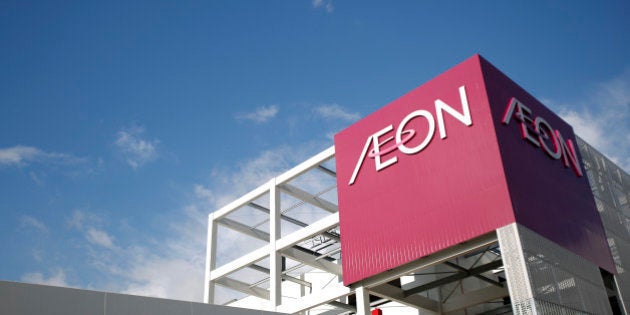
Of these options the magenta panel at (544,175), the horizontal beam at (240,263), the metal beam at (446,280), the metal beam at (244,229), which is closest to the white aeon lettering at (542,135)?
the magenta panel at (544,175)

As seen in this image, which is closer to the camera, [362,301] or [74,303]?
[74,303]

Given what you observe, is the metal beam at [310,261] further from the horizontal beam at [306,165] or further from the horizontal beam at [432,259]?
the horizontal beam at [432,259]

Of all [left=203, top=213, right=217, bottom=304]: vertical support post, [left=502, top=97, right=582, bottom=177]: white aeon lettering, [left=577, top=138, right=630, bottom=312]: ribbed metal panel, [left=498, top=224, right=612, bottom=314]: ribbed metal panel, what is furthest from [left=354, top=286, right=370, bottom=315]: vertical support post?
[left=203, top=213, right=217, bottom=304]: vertical support post

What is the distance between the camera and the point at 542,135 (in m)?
33.8

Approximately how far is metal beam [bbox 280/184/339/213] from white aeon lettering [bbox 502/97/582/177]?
17349 millimetres

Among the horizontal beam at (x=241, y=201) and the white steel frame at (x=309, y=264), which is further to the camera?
the horizontal beam at (x=241, y=201)

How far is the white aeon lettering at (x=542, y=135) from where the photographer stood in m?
31.8

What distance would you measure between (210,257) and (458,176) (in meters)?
23.6

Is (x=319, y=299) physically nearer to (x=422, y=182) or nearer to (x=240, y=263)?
(x=240, y=263)

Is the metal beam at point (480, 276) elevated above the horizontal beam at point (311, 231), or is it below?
below

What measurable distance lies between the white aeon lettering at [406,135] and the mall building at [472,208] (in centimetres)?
7

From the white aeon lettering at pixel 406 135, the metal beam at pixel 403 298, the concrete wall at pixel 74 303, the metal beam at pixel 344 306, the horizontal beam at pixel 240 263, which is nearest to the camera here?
the concrete wall at pixel 74 303

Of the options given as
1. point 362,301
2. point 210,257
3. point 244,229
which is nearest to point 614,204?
point 362,301

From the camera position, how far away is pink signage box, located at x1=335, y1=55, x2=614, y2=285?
28969mm
